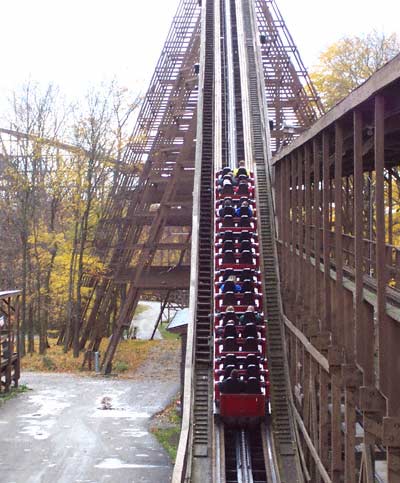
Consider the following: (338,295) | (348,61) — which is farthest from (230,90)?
(338,295)

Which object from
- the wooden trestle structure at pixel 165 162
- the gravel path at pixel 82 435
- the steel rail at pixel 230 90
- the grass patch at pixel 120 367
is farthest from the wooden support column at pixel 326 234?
the grass patch at pixel 120 367

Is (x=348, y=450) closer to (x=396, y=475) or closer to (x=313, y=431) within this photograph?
(x=396, y=475)

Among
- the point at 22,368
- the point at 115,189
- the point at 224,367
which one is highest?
the point at 115,189

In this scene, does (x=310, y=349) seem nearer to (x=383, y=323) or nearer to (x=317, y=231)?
(x=317, y=231)

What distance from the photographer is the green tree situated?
29281mm

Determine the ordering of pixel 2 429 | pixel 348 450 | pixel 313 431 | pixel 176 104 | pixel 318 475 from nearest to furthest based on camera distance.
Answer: pixel 348 450
pixel 318 475
pixel 313 431
pixel 2 429
pixel 176 104

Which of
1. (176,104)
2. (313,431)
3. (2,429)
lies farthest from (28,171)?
(313,431)

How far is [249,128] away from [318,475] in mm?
13860

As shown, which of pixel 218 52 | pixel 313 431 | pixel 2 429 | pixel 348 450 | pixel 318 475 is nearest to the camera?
pixel 348 450

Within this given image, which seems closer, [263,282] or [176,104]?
[263,282]

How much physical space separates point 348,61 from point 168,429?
1922 cm

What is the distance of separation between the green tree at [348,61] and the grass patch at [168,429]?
16.0 m

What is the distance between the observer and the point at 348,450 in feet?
27.8

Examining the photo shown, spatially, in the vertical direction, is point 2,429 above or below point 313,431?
below
